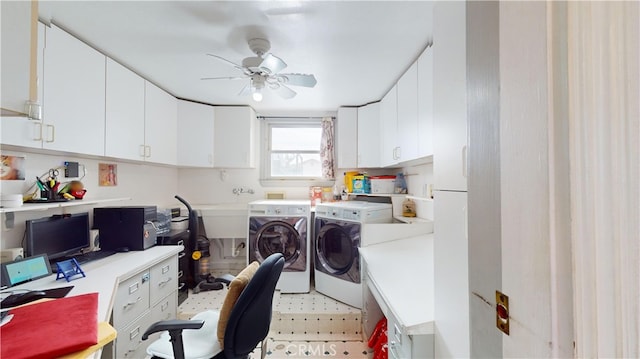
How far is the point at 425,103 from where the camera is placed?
1851 mm

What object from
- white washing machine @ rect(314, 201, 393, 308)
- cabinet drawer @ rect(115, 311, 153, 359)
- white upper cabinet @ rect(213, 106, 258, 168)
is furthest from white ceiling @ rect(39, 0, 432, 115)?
cabinet drawer @ rect(115, 311, 153, 359)

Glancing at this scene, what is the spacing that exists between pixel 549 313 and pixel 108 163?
3084 mm

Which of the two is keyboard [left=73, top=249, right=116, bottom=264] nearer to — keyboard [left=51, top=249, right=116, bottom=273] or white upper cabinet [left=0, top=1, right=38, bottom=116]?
keyboard [left=51, top=249, right=116, bottom=273]

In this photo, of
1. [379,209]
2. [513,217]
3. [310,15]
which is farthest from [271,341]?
[310,15]

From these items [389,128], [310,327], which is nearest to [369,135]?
[389,128]

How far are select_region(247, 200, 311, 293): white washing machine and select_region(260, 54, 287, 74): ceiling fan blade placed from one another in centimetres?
151

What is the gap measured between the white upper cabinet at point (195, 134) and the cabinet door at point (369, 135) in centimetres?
193

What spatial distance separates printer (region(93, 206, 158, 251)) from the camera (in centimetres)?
204

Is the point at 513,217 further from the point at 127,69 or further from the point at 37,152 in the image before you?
the point at 127,69

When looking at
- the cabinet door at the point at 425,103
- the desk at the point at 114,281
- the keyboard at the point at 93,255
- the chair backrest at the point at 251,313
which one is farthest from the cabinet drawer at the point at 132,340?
the cabinet door at the point at 425,103

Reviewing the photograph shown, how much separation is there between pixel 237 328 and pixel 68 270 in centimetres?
115

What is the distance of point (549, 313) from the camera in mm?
330

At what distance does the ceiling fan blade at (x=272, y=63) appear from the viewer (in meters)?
1.76

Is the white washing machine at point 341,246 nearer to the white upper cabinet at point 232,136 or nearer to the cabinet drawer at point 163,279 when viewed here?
the white upper cabinet at point 232,136
